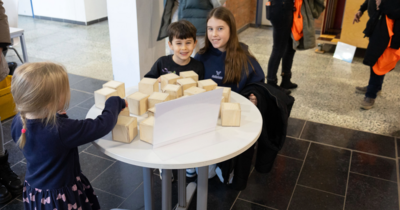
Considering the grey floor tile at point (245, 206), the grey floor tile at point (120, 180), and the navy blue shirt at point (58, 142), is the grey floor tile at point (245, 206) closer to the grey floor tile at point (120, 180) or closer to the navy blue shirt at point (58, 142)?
the grey floor tile at point (120, 180)

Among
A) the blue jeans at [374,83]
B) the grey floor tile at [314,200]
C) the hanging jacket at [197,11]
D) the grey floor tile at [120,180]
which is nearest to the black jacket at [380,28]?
the blue jeans at [374,83]

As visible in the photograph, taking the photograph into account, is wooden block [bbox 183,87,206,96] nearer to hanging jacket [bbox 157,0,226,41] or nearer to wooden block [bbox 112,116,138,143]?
wooden block [bbox 112,116,138,143]

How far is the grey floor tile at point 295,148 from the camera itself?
254cm

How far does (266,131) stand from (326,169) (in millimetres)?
867

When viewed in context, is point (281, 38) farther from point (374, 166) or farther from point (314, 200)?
point (314, 200)

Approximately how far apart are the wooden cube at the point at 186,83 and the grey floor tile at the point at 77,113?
5.48ft

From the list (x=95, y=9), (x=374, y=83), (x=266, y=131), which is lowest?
(x=374, y=83)

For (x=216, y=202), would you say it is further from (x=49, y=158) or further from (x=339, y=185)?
(x=49, y=158)

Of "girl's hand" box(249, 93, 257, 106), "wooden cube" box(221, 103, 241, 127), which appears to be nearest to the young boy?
"girl's hand" box(249, 93, 257, 106)

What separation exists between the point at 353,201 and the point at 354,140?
2.56ft

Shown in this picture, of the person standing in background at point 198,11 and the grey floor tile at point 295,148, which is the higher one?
the person standing in background at point 198,11

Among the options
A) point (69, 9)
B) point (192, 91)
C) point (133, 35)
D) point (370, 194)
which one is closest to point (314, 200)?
point (370, 194)

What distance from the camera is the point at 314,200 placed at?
82.3 inches

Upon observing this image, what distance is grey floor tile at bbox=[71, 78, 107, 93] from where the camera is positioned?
3602mm
